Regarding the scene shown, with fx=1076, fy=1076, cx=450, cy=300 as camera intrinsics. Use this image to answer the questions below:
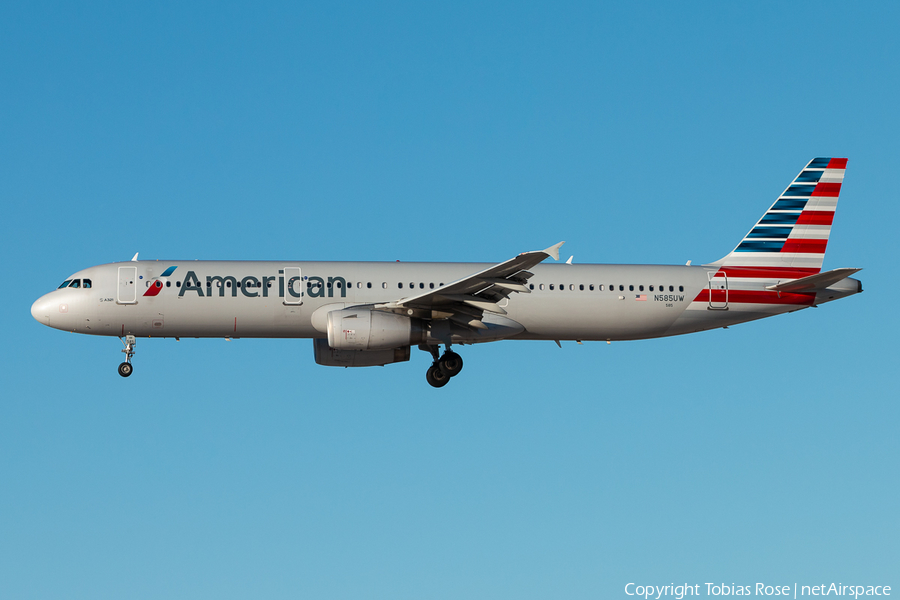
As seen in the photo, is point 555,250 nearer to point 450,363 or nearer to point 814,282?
point 450,363

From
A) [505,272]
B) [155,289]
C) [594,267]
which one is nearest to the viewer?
[505,272]

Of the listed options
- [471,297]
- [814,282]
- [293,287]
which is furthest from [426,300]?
[814,282]

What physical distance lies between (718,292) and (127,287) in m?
19.5

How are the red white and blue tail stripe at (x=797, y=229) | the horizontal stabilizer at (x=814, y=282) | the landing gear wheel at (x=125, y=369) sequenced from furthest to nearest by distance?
the red white and blue tail stripe at (x=797, y=229), the landing gear wheel at (x=125, y=369), the horizontal stabilizer at (x=814, y=282)

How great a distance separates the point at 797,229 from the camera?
3788 cm

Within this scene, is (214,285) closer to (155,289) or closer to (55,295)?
(155,289)

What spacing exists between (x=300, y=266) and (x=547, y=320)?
27.2 feet

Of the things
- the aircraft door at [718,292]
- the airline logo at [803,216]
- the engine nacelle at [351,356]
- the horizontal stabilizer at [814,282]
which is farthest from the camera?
the airline logo at [803,216]

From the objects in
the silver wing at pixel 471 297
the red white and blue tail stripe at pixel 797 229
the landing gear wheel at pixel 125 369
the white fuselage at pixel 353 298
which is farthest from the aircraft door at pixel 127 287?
the red white and blue tail stripe at pixel 797 229

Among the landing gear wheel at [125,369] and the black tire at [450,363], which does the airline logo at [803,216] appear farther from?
the landing gear wheel at [125,369]

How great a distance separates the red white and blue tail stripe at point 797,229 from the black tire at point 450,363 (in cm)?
976

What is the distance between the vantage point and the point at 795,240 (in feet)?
124

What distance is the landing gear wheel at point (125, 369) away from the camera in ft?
114

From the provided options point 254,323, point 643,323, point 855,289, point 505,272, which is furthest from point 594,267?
point 254,323
